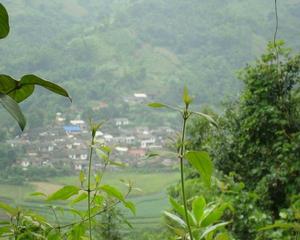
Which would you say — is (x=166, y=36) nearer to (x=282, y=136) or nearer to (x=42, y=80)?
(x=282, y=136)

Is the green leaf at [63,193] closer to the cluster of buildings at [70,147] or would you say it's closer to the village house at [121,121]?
the cluster of buildings at [70,147]

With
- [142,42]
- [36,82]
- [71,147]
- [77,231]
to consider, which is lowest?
[77,231]

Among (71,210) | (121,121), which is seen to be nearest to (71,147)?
(71,210)

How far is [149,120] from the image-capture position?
11922mm

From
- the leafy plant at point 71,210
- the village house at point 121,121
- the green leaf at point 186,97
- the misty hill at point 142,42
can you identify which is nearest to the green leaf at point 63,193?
the leafy plant at point 71,210

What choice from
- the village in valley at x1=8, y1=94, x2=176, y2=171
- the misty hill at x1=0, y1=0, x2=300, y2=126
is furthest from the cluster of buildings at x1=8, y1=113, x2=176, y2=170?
the misty hill at x1=0, y1=0, x2=300, y2=126

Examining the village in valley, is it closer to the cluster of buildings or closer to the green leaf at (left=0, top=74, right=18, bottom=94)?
the cluster of buildings

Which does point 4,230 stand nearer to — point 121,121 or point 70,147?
point 70,147

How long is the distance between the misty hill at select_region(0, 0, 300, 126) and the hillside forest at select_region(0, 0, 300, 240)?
0.08 m

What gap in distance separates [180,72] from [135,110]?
611cm

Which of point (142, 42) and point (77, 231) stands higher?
point (142, 42)

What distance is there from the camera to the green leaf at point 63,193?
0.47m

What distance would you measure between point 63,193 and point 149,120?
11449 mm

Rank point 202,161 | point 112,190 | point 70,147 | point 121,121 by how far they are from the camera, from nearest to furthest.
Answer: point 202,161 < point 112,190 < point 70,147 < point 121,121
